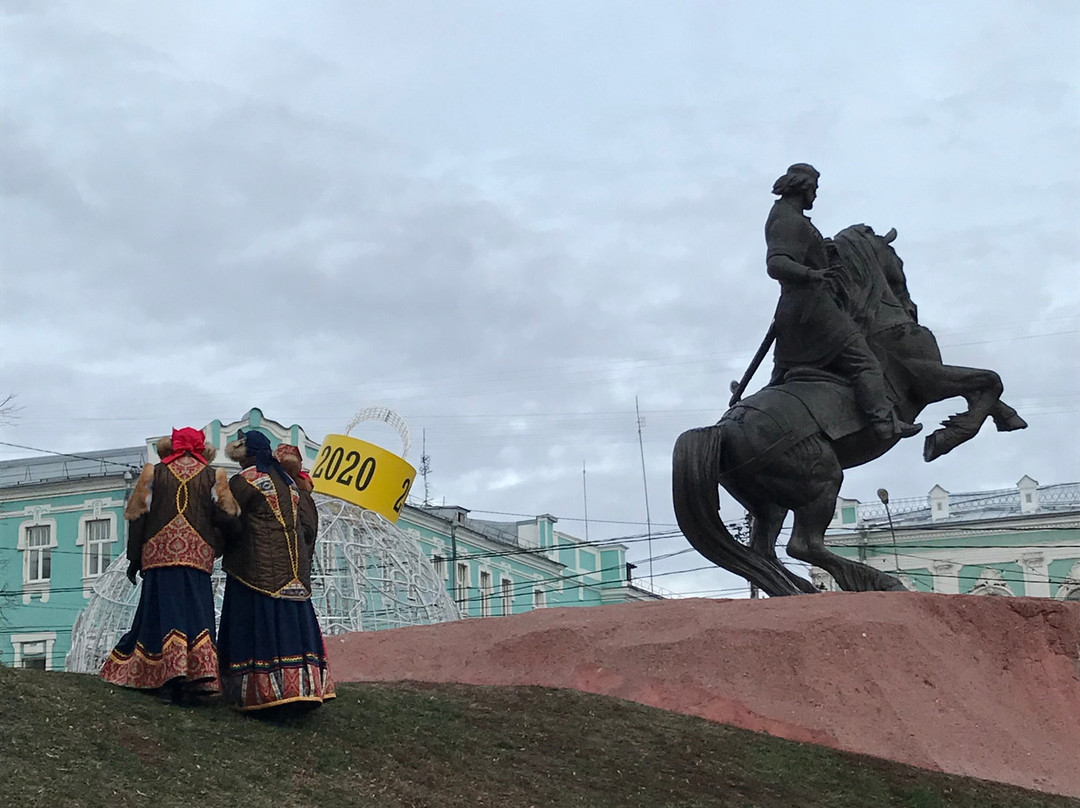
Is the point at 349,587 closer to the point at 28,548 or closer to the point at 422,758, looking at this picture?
the point at 28,548

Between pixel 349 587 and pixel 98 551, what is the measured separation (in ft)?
40.8

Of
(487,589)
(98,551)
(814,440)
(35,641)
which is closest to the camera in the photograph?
(814,440)

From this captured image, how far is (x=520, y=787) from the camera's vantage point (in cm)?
786

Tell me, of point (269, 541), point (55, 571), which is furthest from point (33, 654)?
point (269, 541)

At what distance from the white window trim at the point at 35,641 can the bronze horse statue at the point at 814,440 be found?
25214 millimetres

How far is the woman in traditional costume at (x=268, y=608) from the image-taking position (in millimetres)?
8188

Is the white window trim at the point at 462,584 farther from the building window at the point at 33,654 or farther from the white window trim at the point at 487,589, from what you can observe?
the building window at the point at 33,654

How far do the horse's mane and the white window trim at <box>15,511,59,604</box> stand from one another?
26.2 metres

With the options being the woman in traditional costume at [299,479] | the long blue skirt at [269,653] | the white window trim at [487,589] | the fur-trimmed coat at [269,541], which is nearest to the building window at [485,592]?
the white window trim at [487,589]

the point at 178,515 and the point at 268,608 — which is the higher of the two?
the point at 178,515

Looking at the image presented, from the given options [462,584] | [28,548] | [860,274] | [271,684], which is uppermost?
[28,548]

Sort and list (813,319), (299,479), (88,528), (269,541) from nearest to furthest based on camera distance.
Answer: (269,541), (299,479), (813,319), (88,528)

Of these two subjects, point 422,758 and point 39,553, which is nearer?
point 422,758

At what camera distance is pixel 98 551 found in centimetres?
3503
